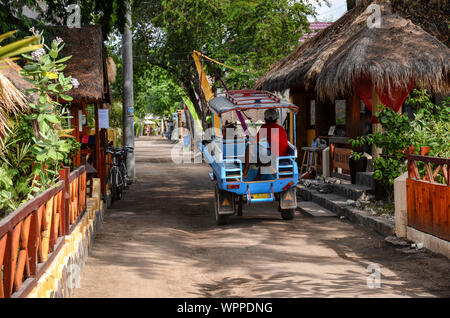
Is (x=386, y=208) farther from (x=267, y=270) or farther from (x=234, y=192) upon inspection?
(x=267, y=270)

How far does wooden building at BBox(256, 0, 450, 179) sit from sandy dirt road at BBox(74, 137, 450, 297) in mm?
3228

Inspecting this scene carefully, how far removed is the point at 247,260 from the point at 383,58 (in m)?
6.66

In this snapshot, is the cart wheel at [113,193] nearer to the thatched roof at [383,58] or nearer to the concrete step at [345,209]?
the concrete step at [345,209]

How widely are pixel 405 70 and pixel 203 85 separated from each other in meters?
13.7

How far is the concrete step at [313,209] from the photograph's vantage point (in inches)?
477

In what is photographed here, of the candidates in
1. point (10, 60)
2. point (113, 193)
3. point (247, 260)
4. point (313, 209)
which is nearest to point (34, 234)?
point (10, 60)

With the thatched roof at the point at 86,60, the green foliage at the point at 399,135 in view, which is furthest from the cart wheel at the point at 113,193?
the green foliage at the point at 399,135

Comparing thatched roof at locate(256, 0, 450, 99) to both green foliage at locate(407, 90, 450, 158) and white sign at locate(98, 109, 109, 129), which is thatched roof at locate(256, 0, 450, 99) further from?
white sign at locate(98, 109, 109, 129)

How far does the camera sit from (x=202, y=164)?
27.7m

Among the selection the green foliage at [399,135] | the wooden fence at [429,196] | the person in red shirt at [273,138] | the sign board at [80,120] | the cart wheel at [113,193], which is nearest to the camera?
the wooden fence at [429,196]

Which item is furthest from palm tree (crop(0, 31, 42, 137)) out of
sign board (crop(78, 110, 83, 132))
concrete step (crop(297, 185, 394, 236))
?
concrete step (crop(297, 185, 394, 236))

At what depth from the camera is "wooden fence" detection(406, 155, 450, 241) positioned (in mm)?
7965

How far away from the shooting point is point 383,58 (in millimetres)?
12852

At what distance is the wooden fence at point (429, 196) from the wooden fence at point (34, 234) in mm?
4850
